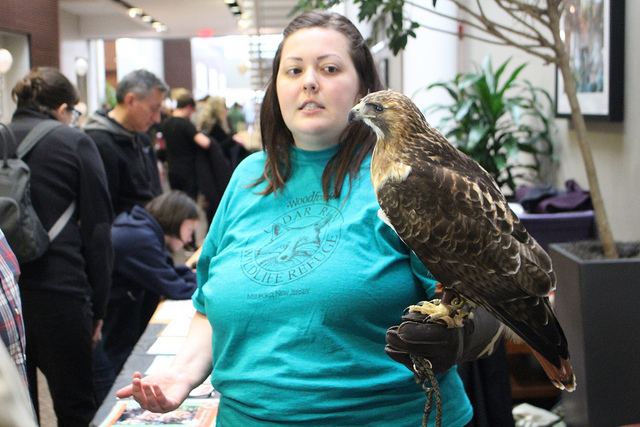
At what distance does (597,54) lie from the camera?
10.3ft

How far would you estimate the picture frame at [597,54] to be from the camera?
2.89 meters

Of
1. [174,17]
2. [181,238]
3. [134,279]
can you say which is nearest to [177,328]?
[134,279]

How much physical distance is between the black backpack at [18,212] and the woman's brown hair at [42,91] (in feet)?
0.89

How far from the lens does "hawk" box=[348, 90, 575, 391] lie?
3.64ft

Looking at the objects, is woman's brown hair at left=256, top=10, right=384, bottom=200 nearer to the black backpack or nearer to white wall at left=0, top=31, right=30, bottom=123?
the black backpack

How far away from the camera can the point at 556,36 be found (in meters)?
2.25

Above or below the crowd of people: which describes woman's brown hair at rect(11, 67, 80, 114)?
above

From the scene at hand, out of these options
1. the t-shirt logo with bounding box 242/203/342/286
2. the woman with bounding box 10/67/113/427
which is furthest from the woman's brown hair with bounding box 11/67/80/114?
the t-shirt logo with bounding box 242/203/342/286

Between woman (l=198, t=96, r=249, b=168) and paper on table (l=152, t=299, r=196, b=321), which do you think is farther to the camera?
woman (l=198, t=96, r=249, b=168)

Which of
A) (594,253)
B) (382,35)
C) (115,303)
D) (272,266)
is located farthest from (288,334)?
(382,35)

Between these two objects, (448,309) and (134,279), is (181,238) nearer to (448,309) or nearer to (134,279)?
(134,279)

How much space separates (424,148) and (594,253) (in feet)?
4.74

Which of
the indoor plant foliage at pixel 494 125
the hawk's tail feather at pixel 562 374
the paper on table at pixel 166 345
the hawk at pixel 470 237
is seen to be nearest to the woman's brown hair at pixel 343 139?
the hawk at pixel 470 237

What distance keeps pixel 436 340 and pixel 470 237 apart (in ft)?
0.71
